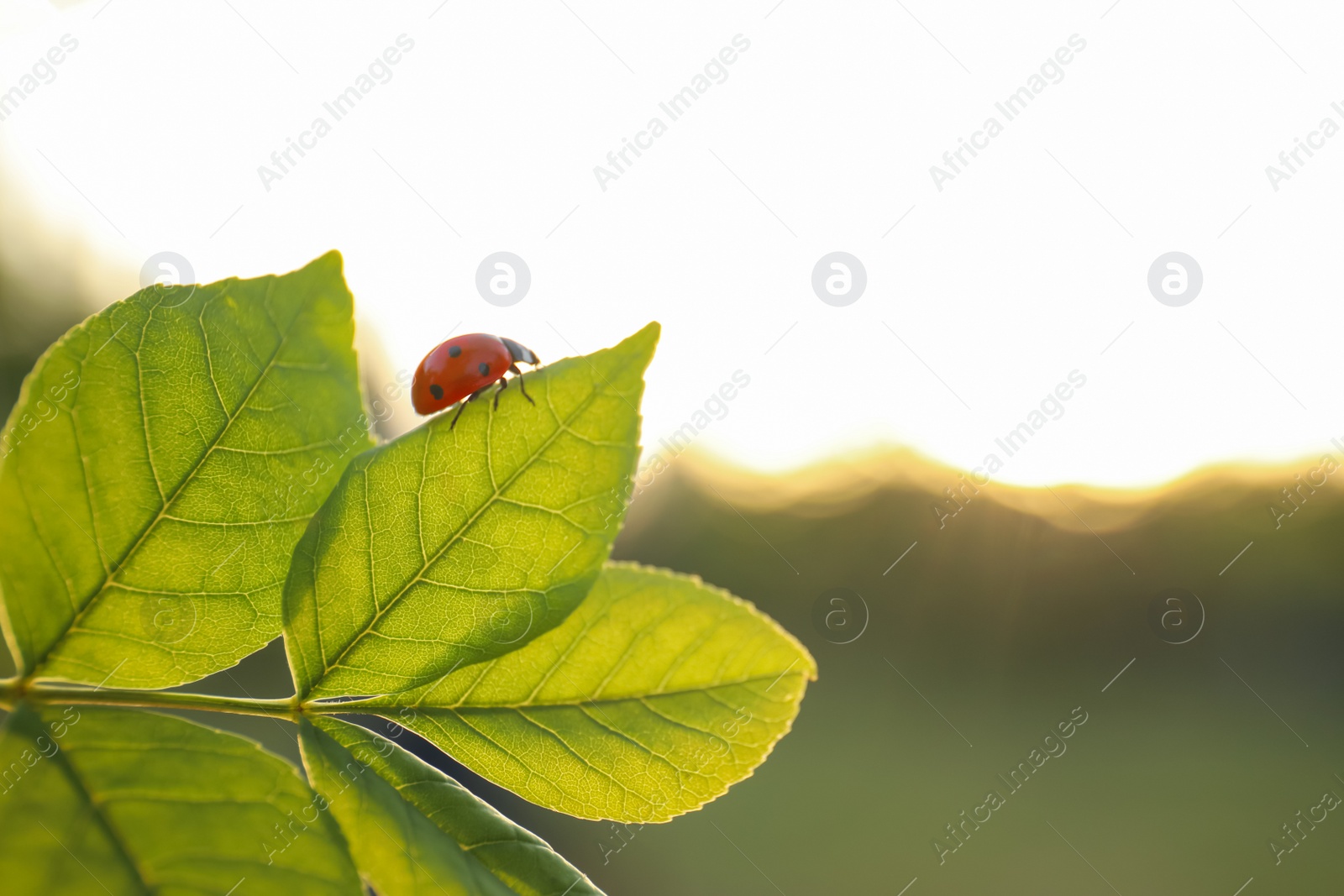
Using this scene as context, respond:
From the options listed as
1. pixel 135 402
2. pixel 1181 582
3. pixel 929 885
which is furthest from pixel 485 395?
pixel 1181 582

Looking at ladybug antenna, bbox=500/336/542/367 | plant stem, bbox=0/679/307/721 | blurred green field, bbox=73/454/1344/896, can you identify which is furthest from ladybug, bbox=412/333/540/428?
blurred green field, bbox=73/454/1344/896

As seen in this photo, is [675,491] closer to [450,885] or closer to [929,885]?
[929,885]

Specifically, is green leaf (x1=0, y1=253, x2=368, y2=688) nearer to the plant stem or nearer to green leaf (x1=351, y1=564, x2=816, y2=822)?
the plant stem

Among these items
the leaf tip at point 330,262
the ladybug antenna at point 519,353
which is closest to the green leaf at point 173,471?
the leaf tip at point 330,262

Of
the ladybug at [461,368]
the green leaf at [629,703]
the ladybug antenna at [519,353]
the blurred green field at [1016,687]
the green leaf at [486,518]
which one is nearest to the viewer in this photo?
the green leaf at [486,518]

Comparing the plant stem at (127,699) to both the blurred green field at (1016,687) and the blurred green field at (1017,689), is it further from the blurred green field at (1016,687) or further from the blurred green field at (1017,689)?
the blurred green field at (1017,689)

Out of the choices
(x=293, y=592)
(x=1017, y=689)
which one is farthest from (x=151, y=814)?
(x=1017, y=689)
